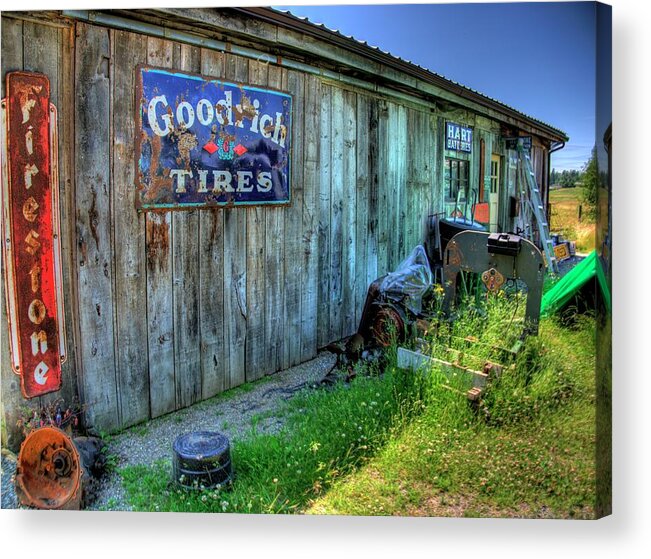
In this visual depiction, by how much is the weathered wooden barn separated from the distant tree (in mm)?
355

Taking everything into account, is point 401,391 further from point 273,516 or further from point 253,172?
point 253,172

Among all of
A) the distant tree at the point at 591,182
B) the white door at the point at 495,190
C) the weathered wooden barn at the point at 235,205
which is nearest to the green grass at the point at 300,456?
the weathered wooden barn at the point at 235,205

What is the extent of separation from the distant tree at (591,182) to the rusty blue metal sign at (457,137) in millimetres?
1835

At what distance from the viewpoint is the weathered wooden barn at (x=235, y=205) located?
345 cm

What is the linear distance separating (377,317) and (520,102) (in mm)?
1704

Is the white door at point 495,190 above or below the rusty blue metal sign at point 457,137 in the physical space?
below

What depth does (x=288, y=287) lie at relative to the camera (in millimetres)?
4746

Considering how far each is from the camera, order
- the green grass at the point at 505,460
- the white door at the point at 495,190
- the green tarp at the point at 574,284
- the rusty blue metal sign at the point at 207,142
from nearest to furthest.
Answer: the green tarp at the point at 574,284 < the green grass at the point at 505,460 < the rusty blue metal sign at the point at 207,142 < the white door at the point at 495,190

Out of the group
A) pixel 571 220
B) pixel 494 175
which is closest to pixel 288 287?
pixel 494 175

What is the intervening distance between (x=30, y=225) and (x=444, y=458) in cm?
251

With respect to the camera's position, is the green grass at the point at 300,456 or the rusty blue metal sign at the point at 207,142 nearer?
the green grass at the point at 300,456

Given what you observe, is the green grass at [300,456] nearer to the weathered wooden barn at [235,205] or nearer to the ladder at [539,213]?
the weathered wooden barn at [235,205]

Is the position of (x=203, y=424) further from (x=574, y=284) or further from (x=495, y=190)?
(x=495, y=190)

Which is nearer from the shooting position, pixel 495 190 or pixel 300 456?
pixel 300 456
